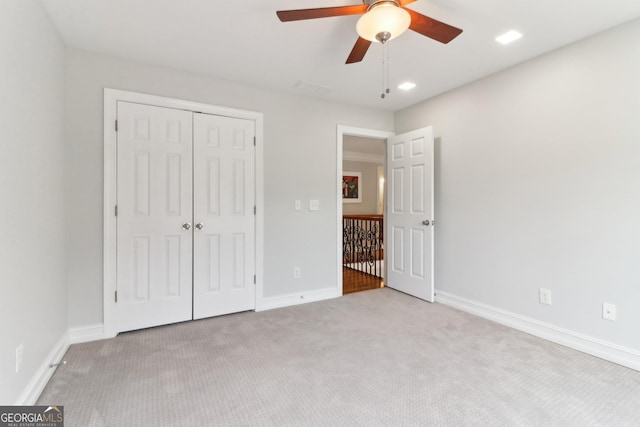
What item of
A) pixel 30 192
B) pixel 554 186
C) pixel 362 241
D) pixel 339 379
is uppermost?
pixel 554 186

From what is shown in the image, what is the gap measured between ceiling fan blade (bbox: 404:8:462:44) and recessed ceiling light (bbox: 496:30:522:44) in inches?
31.2

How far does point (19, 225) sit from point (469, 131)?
147 inches

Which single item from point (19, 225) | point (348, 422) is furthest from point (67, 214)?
point (348, 422)

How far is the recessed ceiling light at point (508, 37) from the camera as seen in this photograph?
2281mm

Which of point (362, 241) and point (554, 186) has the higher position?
point (554, 186)

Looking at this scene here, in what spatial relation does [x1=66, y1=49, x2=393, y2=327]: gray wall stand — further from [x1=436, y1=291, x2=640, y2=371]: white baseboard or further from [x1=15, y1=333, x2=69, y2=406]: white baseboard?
[x1=436, y1=291, x2=640, y2=371]: white baseboard

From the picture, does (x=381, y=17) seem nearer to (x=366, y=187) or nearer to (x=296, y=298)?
(x=296, y=298)

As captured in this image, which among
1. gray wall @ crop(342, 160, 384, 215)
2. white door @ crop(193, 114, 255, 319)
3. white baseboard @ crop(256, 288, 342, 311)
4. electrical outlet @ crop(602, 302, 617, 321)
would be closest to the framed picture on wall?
gray wall @ crop(342, 160, 384, 215)

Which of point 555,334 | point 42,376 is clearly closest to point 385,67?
point 555,334

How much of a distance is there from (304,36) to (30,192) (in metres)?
2.09

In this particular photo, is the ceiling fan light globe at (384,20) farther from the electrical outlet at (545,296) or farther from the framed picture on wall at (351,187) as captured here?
the framed picture on wall at (351,187)

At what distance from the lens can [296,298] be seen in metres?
3.51

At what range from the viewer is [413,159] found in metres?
3.71

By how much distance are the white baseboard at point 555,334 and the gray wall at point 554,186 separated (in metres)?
0.05
